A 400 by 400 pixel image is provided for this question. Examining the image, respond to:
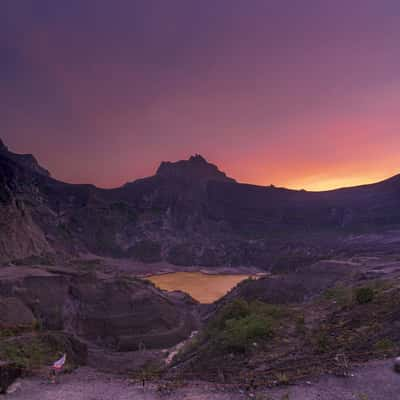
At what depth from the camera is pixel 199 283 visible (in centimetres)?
9119

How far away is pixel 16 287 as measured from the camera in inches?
1551

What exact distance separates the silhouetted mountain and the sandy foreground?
76.5 meters

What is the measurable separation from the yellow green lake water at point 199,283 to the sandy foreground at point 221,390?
178 ft

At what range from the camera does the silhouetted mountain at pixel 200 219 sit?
111750 mm

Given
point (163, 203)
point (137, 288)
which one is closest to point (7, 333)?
point (137, 288)

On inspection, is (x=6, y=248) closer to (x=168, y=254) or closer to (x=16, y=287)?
(x=16, y=287)

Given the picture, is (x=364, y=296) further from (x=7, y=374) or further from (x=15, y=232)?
(x=15, y=232)

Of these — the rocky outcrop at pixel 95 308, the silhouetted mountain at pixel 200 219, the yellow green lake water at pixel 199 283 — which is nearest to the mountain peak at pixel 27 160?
the silhouetted mountain at pixel 200 219

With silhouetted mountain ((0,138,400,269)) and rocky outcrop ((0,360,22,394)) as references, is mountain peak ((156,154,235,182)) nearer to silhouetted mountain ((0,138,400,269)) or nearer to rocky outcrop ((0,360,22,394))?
silhouetted mountain ((0,138,400,269))

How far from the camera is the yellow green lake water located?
73325 mm

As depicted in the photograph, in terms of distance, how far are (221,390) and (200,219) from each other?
146 m

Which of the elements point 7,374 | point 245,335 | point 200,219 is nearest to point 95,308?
point 245,335

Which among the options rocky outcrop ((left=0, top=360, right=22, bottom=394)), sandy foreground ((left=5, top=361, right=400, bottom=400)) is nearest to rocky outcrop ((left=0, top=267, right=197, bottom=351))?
rocky outcrop ((left=0, top=360, right=22, bottom=394))

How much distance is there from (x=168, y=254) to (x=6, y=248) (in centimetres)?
6627
